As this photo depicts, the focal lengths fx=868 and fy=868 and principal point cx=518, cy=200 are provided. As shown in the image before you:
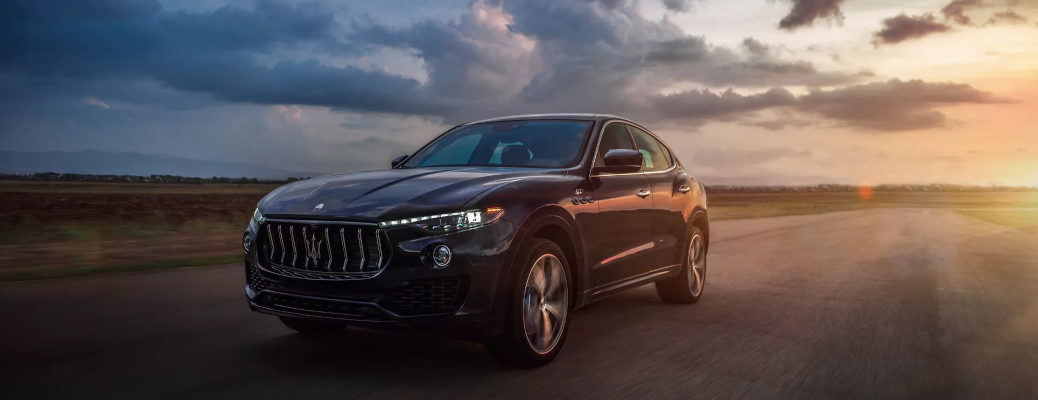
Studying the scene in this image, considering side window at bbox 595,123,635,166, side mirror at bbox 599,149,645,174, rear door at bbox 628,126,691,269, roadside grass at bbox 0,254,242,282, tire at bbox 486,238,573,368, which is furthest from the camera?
roadside grass at bbox 0,254,242,282

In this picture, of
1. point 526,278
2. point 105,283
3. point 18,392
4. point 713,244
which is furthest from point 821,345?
point 713,244

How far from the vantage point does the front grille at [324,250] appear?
15.5ft

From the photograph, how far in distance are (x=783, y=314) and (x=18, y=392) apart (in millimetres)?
5789

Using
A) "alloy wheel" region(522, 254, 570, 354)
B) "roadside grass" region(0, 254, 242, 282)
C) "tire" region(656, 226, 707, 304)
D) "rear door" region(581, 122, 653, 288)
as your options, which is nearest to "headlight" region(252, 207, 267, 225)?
"alloy wheel" region(522, 254, 570, 354)

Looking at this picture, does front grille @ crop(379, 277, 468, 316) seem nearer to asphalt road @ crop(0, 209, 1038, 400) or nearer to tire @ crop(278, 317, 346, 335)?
asphalt road @ crop(0, 209, 1038, 400)

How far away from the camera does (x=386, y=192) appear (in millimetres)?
5086

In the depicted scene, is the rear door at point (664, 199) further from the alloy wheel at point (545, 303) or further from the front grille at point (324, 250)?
the front grille at point (324, 250)

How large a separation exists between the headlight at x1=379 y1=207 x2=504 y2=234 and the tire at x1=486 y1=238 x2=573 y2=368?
14.4 inches

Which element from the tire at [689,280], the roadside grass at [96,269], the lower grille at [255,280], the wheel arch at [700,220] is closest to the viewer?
the lower grille at [255,280]

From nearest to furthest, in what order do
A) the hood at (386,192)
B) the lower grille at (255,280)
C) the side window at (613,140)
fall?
1. the hood at (386,192)
2. the lower grille at (255,280)
3. the side window at (613,140)

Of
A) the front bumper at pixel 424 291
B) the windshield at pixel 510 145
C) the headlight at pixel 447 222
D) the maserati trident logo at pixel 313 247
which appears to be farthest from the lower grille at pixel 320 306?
the windshield at pixel 510 145

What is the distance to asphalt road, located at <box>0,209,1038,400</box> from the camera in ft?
15.5

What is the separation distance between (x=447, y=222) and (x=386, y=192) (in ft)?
1.73

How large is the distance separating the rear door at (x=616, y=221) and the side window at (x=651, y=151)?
33cm
